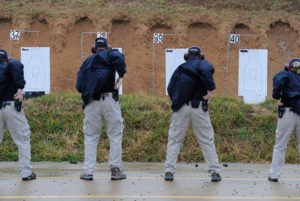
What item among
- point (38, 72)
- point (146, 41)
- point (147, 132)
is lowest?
point (147, 132)

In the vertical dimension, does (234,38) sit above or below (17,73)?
above

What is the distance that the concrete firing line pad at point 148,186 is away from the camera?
921 centimetres

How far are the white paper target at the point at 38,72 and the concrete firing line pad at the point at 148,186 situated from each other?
12.2 metres

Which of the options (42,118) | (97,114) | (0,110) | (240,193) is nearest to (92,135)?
(97,114)

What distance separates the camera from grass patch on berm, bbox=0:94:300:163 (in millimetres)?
15180

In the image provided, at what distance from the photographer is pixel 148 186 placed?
10102mm

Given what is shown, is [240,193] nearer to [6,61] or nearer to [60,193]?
[60,193]

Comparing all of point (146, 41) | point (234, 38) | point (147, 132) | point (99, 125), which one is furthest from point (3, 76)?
point (234, 38)

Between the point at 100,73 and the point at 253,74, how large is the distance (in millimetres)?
14898

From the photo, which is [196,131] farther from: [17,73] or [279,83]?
[17,73]

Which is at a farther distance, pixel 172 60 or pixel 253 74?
pixel 253 74

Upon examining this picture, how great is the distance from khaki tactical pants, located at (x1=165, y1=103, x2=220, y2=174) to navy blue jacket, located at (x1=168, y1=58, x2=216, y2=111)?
0.42ft

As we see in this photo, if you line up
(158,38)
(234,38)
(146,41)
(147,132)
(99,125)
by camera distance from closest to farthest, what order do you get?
(99,125)
(147,132)
(234,38)
(158,38)
(146,41)

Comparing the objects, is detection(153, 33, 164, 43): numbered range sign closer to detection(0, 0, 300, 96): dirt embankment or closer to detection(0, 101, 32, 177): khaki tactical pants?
detection(0, 0, 300, 96): dirt embankment
